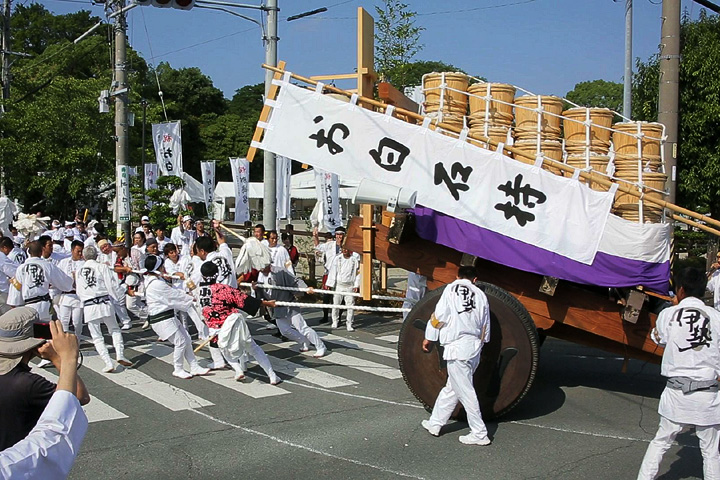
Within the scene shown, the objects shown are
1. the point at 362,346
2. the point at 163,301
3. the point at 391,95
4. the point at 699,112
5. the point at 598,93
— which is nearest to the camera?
the point at 391,95

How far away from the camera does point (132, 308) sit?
13.0m

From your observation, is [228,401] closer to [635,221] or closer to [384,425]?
[384,425]

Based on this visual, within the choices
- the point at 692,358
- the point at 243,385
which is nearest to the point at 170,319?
the point at 243,385

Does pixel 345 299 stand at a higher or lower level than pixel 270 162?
lower

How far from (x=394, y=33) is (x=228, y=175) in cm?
3644

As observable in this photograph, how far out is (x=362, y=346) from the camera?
10.9m

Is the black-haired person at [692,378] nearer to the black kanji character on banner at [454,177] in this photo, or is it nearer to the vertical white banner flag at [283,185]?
the black kanji character on banner at [454,177]

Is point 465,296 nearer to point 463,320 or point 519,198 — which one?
point 463,320

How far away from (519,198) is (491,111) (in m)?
1.07

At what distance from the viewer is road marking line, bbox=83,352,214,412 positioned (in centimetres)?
741

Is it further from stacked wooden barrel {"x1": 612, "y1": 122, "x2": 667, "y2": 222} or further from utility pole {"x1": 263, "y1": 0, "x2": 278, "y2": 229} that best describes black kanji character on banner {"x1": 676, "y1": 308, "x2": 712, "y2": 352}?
utility pole {"x1": 263, "y1": 0, "x2": 278, "y2": 229}

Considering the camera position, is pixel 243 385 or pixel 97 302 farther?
pixel 97 302

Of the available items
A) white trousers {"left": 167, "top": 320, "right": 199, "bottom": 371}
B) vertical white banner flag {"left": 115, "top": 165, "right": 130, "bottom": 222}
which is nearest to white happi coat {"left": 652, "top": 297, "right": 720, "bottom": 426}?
white trousers {"left": 167, "top": 320, "right": 199, "bottom": 371}

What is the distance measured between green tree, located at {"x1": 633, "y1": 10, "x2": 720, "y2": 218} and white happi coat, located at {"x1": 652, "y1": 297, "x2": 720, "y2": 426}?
30.2ft
